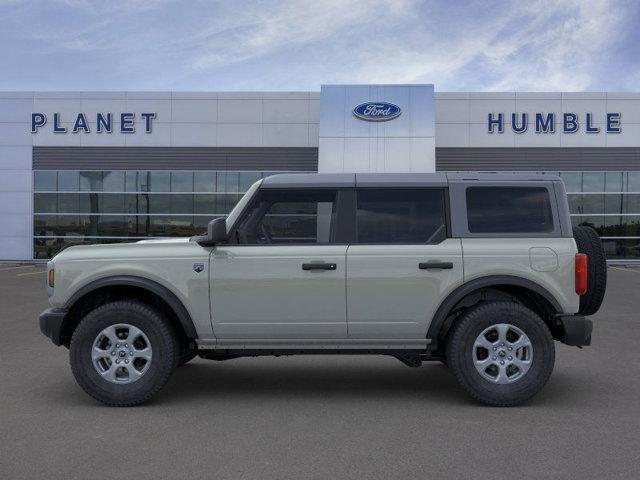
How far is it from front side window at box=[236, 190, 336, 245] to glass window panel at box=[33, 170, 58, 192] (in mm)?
26776

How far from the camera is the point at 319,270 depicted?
5.32m

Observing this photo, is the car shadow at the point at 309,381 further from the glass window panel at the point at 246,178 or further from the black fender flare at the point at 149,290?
the glass window panel at the point at 246,178

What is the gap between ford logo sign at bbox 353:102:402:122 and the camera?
27078 millimetres

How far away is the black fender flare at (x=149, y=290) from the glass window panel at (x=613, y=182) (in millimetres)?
27306

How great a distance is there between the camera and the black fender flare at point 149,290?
5.35 meters

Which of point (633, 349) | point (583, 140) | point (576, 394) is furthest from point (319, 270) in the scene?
point (583, 140)

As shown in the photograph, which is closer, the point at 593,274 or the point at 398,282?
the point at 398,282

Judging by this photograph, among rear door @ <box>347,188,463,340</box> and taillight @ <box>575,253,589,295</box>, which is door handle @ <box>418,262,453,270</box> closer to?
rear door @ <box>347,188,463,340</box>

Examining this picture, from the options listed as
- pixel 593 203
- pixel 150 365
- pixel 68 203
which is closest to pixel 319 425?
pixel 150 365

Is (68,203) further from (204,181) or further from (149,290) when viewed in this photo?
(149,290)

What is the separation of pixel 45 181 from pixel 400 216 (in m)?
27.7

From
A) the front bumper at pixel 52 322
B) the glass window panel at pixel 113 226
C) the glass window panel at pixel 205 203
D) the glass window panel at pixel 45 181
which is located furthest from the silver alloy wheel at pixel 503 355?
the glass window panel at pixel 45 181

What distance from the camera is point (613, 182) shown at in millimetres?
29141

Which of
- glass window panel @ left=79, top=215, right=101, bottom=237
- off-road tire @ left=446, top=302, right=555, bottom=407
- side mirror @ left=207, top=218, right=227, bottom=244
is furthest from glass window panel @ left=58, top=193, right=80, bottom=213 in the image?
off-road tire @ left=446, top=302, right=555, bottom=407
